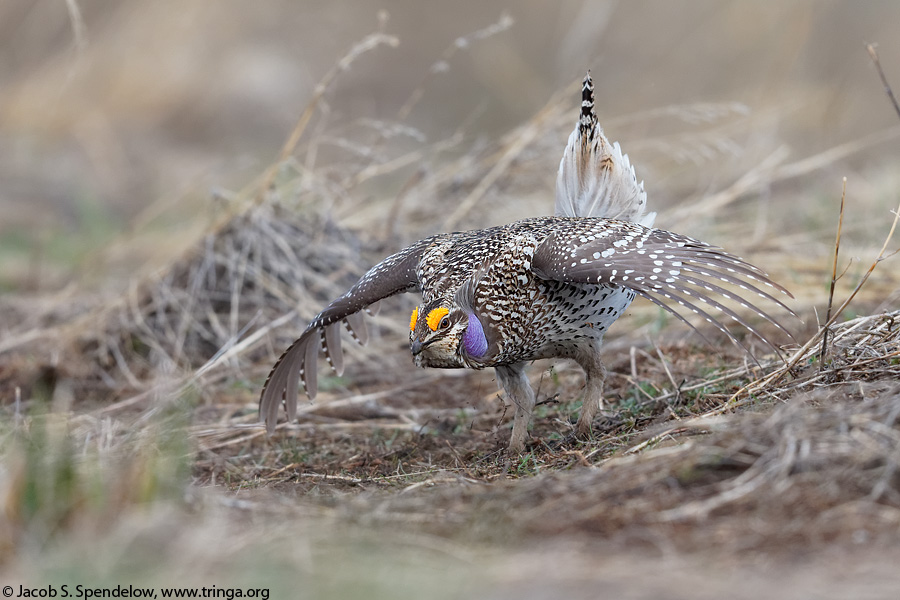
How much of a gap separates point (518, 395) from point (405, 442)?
2.43 ft

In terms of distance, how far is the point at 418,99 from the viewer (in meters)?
12.6

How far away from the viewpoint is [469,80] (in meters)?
16.0

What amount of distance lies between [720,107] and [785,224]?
91.6 inches

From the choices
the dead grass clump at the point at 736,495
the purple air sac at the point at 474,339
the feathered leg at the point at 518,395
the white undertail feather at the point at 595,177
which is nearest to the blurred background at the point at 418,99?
the white undertail feather at the point at 595,177

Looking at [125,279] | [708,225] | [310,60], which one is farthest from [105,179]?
[708,225]

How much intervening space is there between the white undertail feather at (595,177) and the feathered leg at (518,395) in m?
1.15

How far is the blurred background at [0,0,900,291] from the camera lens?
8.34 m

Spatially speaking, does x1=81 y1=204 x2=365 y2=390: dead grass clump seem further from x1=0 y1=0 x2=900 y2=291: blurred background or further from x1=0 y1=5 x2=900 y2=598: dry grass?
x1=0 y1=0 x2=900 y2=291: blurred background

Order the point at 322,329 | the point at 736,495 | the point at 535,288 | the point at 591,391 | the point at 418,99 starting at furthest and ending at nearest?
the point at 418,99
the point at 322,329
the point at 591,391
the point at 535,288
the point at 736,495

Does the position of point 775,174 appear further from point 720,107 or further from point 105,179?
point 105,179

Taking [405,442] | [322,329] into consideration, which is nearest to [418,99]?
[322,329]

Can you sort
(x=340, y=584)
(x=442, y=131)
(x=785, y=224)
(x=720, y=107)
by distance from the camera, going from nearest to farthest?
1. (x=340, y=584)
2. (x=720, y=107)
3. (x=785, y=224)
4. (x=442, y=131)

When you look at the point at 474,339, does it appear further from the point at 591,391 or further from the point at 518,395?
the point at 591,391

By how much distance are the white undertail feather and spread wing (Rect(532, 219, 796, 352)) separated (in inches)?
32.8
